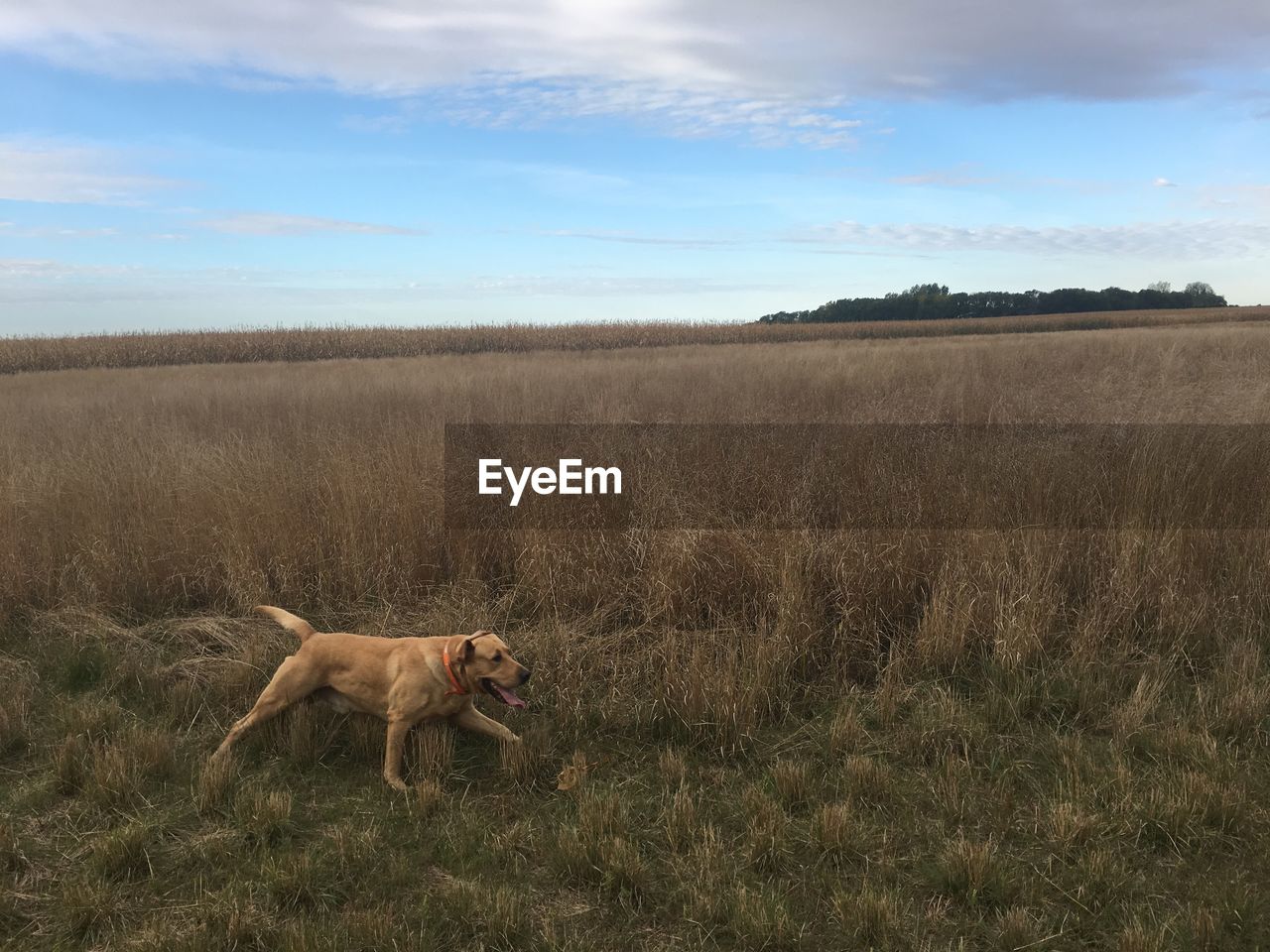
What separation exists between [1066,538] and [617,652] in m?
2.82

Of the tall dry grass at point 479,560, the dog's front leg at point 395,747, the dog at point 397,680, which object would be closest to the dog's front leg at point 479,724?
the dog at point 397,680

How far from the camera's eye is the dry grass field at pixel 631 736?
255 cm

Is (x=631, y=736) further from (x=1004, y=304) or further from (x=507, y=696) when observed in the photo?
(x=1004, y=304)

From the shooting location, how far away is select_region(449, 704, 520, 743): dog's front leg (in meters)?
3.45

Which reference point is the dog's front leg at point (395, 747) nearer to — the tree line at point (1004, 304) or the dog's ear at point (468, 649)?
the dog's ear at point (468, 649)

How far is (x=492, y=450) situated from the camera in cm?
721

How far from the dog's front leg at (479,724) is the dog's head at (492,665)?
0.28 meters

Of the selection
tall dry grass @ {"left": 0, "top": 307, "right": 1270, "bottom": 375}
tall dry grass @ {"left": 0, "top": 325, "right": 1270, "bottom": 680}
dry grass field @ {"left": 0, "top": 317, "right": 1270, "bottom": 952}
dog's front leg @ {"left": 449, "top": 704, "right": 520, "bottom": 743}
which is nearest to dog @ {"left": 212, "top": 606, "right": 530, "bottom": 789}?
dog's front leg @ {"left": 449, "top": 704, "right": 520, "bottom": 743}

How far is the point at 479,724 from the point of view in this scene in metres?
3.46

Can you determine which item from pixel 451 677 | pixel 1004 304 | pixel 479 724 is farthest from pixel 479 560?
pixel 1004 304

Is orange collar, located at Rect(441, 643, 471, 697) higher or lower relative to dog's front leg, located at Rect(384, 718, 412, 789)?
higher

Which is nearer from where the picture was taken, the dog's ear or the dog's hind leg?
the dog's ear

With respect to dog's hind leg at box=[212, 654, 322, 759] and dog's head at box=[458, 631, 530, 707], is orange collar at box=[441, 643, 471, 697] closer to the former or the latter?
dog's head at box=[458, 631, 530, 707]

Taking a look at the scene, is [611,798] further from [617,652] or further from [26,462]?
[26,462]
